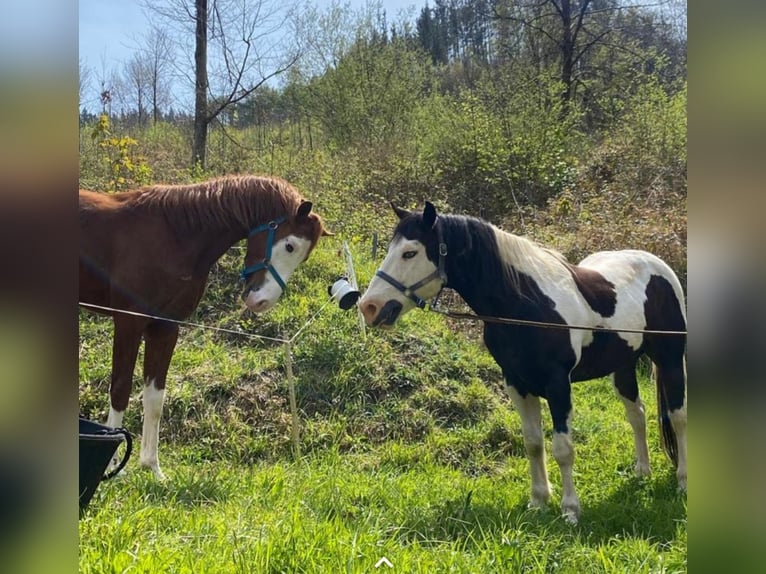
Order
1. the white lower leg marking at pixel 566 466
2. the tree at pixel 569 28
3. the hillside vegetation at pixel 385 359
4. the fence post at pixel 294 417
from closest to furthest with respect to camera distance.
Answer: the hillside vegetation at pixel 385 359
the white lower leg marking at pixel 566 466
the fence post at pixel 294 417
the tree at pixel 569 28

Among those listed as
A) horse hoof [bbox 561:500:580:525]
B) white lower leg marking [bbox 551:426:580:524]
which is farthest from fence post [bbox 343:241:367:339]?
horse hoof [bbox 561:500:580:525]

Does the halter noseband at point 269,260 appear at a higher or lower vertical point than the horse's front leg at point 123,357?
higher

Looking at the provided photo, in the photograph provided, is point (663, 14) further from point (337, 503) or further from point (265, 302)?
point (337, 503)

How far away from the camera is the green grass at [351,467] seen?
2.28 m

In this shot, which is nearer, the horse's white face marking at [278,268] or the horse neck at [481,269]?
the horse neck at [481,269]

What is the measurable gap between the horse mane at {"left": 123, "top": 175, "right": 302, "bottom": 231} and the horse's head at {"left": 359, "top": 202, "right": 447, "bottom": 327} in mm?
778

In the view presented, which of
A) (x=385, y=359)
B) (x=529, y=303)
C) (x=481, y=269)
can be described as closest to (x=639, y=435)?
(x=529, y=303)

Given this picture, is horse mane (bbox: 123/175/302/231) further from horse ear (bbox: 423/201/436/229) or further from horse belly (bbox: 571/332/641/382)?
horse belly (bbox: 571/332/641/382)

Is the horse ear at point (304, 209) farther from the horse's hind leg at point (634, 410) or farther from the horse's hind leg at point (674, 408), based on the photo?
the horse's hind leg at point (674, 408)

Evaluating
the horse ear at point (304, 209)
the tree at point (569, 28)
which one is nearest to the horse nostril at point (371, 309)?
the horse ear at point (304, 209)

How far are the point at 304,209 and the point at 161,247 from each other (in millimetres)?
906
